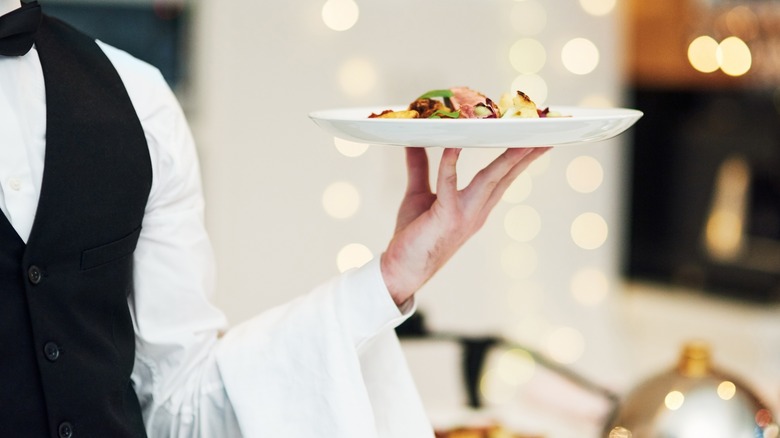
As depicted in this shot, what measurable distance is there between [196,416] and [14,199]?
1.16 ft

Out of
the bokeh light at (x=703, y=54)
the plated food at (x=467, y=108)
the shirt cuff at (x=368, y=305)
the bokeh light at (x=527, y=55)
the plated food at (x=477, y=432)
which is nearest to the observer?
the plated food at (x=467, y=108)

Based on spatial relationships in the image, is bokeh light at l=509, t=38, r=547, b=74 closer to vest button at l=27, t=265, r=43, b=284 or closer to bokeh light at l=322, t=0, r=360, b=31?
bokeh light at l=322, t=0, r=360, b=31

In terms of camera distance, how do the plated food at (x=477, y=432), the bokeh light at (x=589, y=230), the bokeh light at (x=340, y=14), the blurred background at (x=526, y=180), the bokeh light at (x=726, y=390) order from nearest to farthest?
1. the bokeh light at (x=726, y=390)
2. the plated food at (x=477, y=432)
3. the blurred background at (x=526, y=180)
4. the bokeh light at (x=340, y=14)
5. the bokeh light at (x=589, y=230)

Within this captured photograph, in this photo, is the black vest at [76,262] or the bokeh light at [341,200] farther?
the bokeh light at [341,200]

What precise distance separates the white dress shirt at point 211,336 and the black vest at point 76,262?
43 millimetres

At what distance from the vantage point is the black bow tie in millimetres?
1018

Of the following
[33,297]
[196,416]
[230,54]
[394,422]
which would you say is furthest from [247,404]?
[230,54]

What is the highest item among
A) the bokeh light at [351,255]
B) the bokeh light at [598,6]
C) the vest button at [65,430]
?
the bokeh light at [598,6]

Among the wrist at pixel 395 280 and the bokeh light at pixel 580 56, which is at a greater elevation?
the bokeh light at pixel 580 56

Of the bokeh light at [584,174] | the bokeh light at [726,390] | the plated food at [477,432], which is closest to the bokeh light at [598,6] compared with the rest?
the bokeh light at [584,174]

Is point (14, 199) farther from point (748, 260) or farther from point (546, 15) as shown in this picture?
point (748, 260)

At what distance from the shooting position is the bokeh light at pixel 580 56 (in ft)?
11.5

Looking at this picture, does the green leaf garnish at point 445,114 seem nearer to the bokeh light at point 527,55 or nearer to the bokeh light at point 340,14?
the bokeh light at point 340,14

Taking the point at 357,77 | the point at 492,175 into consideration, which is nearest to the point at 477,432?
the point at 492,175
